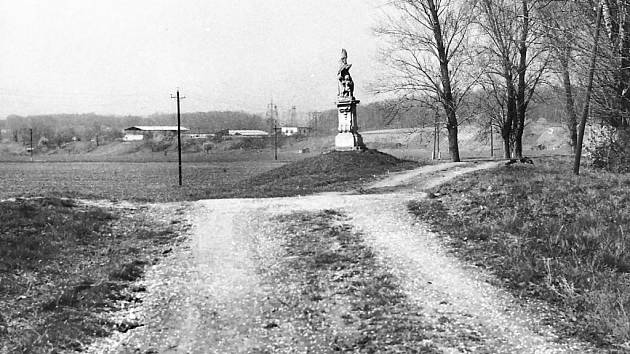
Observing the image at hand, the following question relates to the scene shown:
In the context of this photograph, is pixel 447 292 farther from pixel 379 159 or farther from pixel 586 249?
pixel 379 159

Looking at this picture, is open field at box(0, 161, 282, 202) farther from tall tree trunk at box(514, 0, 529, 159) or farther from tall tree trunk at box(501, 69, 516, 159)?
tall tree trunk at box(514, 0, 529, 159)

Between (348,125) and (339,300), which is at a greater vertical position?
(348,125)

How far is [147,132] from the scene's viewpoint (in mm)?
119125

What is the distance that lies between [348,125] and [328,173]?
16.4 feet

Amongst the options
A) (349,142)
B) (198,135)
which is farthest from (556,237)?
(198,135)

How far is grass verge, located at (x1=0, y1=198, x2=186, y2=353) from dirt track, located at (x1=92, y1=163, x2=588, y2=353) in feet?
1.50

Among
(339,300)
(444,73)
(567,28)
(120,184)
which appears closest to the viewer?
(339,300)

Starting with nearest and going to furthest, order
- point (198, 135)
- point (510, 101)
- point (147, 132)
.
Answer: point (510, 101), point (147, 132), point (198, 135)

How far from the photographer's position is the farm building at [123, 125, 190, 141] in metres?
113

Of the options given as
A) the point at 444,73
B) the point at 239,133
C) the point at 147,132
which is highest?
the point at 444,73

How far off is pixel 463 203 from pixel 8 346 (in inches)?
385

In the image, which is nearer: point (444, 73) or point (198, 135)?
point (444, 73)

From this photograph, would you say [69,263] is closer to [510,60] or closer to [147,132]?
[510,60]

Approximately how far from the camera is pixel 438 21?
1146 inches
